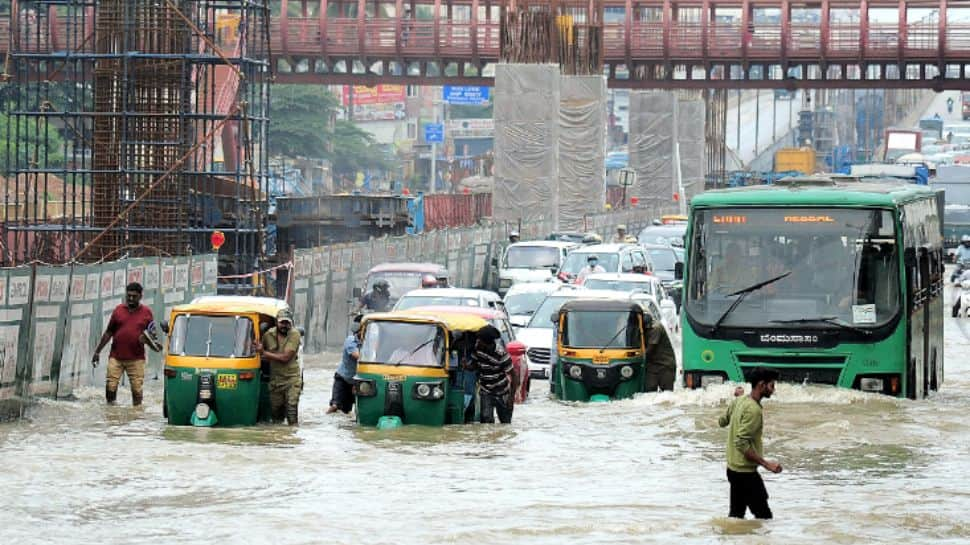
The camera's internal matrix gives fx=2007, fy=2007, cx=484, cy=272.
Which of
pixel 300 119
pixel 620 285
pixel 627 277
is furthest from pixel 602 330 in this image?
pixel 300 119

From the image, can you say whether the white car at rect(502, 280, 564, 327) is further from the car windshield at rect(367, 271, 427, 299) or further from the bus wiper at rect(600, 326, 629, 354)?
the bus wiper at rect(600, 326, 629, 354)

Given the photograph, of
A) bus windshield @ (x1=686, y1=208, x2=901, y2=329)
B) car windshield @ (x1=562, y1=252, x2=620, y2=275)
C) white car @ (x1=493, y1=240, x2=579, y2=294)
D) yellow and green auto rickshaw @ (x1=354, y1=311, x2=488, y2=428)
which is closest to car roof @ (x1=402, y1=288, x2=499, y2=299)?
bus windshield @ (x1=686, y1=208, x2=901, y2=329)

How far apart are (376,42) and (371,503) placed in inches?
2558

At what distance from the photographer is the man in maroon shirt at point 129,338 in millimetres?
23172

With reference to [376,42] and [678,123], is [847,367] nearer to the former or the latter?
[376,42]

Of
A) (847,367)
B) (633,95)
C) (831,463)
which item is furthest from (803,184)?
(633,95)

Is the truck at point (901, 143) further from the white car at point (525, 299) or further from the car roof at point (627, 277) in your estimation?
the white car at point (525, 299)

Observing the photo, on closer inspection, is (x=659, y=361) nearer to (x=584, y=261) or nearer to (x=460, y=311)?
(x=460, y=311)

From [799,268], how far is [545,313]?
7.06m

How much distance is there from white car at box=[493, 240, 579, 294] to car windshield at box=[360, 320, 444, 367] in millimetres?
19625

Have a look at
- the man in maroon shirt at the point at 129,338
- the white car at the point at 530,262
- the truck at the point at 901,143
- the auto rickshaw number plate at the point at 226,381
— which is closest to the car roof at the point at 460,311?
the auto rickshaw number plate at the point at 226,381

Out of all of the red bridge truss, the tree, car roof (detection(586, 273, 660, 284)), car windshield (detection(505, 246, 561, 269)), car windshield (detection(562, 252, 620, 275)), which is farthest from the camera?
the tree

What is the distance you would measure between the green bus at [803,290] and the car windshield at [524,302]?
915cm

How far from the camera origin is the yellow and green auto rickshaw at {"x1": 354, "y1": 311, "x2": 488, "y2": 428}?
20812 mm
